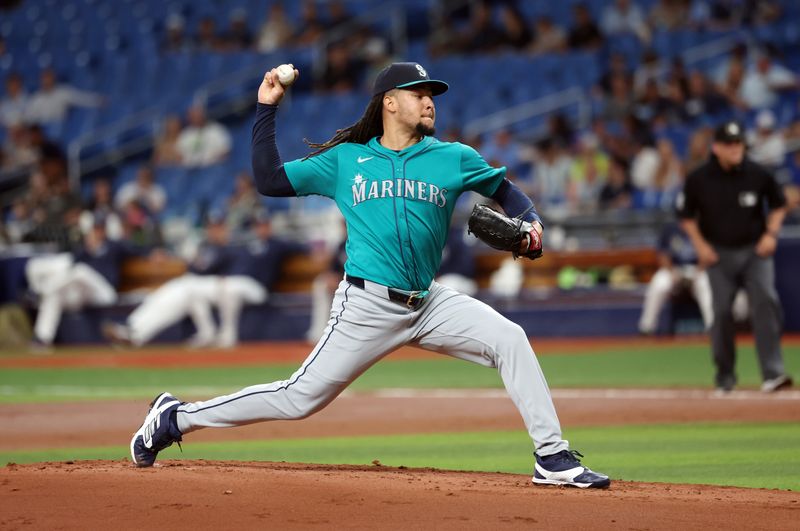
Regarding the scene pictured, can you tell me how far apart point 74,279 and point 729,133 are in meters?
11.9

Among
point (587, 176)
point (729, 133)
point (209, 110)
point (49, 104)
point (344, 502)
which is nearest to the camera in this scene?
point (344, 502)

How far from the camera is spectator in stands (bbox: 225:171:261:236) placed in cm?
2017

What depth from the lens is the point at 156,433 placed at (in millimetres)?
6137

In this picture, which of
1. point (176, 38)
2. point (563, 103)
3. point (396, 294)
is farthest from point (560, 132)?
point (396, 294)

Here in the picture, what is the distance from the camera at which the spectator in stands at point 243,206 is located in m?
20.2

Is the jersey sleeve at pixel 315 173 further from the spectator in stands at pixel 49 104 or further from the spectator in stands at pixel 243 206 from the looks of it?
the spectator in stands at pixel 49 104

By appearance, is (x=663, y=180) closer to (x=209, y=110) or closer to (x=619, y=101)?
(x=619, y=101)

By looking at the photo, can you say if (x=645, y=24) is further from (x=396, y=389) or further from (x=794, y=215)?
(x=396, y=389)

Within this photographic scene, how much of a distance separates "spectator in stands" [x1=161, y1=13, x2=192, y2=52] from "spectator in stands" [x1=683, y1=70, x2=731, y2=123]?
1047 centimetres

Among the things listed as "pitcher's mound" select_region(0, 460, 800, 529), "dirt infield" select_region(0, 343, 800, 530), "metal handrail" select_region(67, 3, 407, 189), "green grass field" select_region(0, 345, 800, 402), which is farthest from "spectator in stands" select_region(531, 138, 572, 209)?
"pitcher's mound" select_region(0, 460, 800, 529)

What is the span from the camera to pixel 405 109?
238 inches

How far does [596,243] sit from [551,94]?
3590mm

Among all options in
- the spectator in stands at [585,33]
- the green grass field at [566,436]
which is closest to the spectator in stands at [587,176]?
the spectator in stands at [585,33]

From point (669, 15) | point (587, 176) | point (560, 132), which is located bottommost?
point (587, 176)
